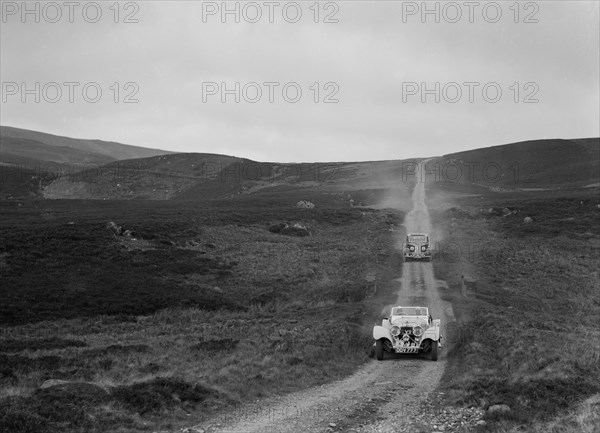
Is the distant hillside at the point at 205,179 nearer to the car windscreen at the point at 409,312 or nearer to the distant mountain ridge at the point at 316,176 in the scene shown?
the distant mountain ridge at the point at 316,176

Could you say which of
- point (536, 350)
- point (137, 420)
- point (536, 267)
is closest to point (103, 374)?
point (137, 420)

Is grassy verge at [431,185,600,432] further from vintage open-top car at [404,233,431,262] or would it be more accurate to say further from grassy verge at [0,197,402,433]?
grassy verge at [0,197,402,433]

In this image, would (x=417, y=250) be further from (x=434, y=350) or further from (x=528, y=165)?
(x=528, y=165)

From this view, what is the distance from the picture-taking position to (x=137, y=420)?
1423cm

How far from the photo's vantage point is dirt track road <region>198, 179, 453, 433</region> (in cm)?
1414

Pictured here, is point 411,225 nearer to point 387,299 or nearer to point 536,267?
point 536,267

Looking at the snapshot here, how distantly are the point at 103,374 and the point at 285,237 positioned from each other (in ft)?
156

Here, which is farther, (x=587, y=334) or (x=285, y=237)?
(x=285, y=237)

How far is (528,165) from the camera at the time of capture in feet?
458

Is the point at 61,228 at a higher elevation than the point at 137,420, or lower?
higher

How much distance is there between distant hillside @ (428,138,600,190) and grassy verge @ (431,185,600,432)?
104ft

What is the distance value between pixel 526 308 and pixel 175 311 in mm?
22398

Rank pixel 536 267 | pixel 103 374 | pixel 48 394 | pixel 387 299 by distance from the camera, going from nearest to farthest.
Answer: pixel 48 394 → pixel 103 374 → pixel 387 299 → pixel 536 267

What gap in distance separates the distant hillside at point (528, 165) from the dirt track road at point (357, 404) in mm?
101112
